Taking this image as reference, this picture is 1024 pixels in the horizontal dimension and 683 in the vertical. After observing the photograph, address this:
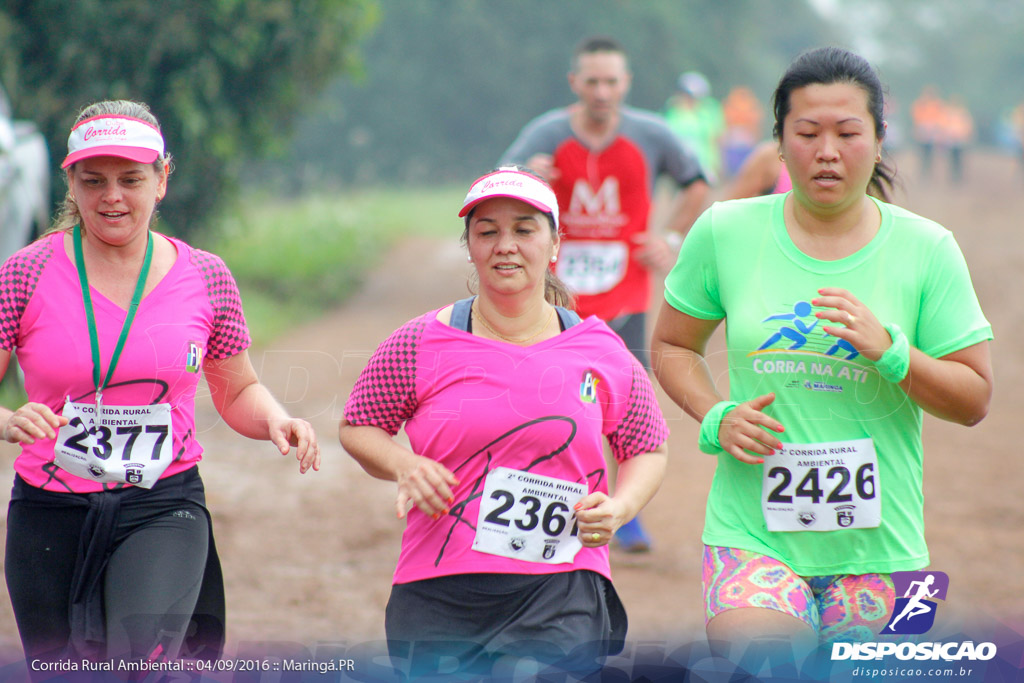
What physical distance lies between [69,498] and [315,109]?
454 inches

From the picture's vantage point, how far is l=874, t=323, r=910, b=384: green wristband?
8.96ft

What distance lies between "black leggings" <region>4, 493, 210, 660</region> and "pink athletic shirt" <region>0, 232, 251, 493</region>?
4.6 inches

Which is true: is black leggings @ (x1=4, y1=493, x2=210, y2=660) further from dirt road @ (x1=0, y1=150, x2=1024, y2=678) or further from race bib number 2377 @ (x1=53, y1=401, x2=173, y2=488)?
dirt road @ (x1=0, y1=150, x2=1024, y2=678)

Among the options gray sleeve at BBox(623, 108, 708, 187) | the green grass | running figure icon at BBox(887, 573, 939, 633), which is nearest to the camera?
running figure icon at BBox(887, 573, 939, 633)

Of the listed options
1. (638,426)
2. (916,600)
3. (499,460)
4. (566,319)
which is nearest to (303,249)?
(566,319)

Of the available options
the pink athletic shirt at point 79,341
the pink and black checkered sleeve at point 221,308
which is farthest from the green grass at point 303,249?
the pink athletic shirt at point 79,341

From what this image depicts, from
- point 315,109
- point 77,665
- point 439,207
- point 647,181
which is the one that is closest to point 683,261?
point 77,665

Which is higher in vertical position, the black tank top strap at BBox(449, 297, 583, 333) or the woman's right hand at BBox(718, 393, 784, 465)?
the black tank top strap at BBox(449, 297, 583, 333)

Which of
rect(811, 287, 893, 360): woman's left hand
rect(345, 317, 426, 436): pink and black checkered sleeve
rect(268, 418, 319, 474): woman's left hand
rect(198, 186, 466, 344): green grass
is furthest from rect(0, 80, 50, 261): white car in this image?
rect(811, 287, 893, 360): woman's left hand

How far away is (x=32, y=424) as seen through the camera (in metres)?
2.83

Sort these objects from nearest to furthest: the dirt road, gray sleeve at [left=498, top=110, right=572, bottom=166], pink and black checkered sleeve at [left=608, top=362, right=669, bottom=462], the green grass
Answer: pink and black checkered sleeve at [left=608, top=362, right=669, bottom=462] → the dirt road → gray sleeve at [left=498, top=110, right=572, bottom=166] → the green grass

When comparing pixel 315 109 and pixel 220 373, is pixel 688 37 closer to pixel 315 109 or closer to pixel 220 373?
pixel 315 109

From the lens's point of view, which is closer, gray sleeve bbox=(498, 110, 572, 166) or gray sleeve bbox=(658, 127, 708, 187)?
gray sleeve bbox=(498, 110, 572, 166)

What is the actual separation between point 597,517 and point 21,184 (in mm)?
7650
